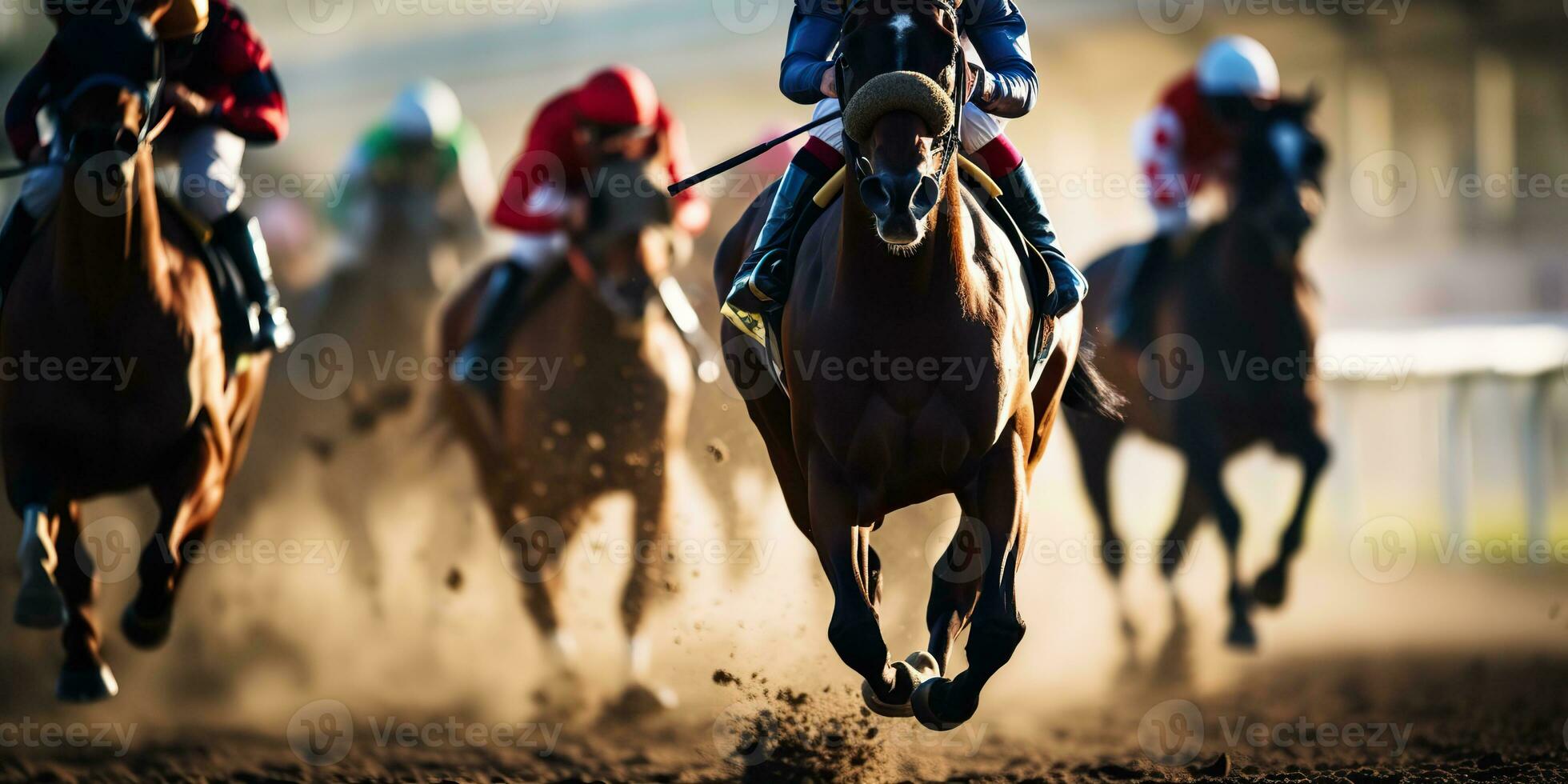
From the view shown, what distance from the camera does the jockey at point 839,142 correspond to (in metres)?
4.36

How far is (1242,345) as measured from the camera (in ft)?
26.8

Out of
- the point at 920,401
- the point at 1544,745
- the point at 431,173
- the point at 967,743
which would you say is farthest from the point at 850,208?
the point at 431,173

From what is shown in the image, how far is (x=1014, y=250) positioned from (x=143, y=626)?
3234 millimetres

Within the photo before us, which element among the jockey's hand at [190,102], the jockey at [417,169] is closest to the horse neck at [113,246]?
the jockey's hand at [190,102]

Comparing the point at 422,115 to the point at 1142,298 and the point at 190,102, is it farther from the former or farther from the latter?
the point at 190,102

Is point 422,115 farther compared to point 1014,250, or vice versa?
point 422,115

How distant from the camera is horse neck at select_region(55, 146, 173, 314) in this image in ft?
17.2

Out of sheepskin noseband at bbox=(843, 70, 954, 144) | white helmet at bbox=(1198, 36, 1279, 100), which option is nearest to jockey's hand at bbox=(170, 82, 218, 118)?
sheepskin noseband at bbox=(843, 70, 954, 144)

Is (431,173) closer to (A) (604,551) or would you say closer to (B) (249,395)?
(A) (604,551)

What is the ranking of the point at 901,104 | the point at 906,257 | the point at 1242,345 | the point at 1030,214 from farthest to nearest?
the point at 1242,345 → the point at 1030,214 → the point at 906,257 → the point at 901,104

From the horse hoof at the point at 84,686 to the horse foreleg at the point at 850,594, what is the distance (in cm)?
244

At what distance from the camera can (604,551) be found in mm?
8000

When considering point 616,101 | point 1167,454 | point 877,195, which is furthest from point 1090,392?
point 1167,454

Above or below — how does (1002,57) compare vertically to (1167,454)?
above
